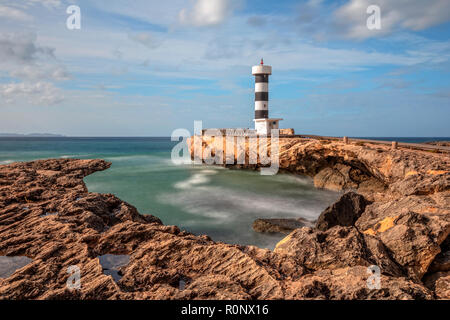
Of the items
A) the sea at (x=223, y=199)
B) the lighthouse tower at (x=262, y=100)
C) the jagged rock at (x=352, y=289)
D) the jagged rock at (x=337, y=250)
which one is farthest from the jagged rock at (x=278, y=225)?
the lighthouse tower at (x=262, y=100)

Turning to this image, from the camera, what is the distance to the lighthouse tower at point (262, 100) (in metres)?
24.2

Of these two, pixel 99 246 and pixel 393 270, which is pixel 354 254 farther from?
pixel 99 246

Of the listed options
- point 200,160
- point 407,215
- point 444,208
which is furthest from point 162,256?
point 200,160

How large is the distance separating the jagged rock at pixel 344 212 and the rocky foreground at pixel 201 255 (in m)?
0.85

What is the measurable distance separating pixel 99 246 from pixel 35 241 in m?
1.17

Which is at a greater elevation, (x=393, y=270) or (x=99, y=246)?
(x=99, y=246)

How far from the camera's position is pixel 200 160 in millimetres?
29141

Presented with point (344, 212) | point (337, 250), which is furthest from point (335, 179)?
point (337, 250)

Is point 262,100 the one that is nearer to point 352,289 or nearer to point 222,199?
point 222,199

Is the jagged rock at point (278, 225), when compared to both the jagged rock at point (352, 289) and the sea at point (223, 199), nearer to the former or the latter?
the sea at point (223, 199)

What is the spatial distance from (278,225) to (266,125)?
613 inches

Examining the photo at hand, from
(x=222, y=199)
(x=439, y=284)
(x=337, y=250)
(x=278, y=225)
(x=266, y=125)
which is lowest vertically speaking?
(x=222, y=199)

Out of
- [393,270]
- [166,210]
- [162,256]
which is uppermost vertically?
[162,256]

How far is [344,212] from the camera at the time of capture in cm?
846
